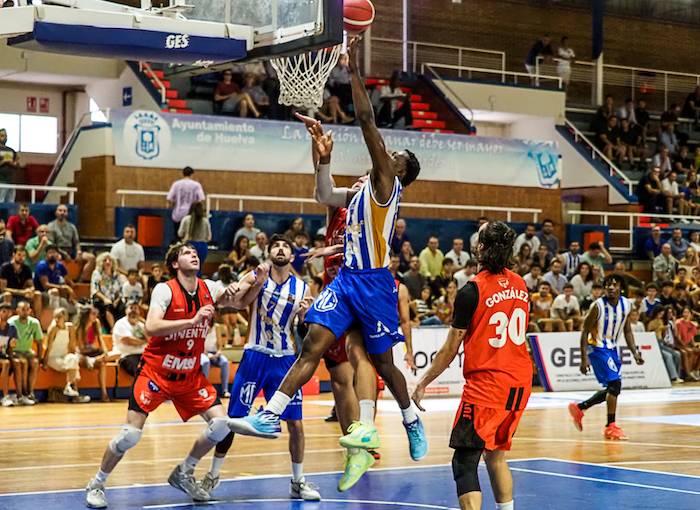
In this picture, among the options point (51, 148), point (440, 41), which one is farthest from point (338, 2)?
point (440, 41)

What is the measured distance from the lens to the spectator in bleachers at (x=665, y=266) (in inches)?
1028

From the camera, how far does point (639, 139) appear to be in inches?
1296

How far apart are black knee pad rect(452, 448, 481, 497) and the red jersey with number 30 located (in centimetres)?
282

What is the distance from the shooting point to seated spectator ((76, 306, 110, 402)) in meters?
17.8

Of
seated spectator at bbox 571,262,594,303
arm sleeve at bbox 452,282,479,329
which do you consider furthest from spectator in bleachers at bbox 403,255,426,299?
arm sleeve at bbox 452,282,479,329

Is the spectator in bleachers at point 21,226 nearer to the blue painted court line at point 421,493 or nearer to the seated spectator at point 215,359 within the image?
the seated spectator at point 215,359

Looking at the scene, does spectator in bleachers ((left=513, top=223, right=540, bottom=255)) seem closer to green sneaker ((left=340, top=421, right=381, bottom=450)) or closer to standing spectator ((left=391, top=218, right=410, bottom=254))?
standing spectator ((left=391, top=218, right=410, bottom=254))

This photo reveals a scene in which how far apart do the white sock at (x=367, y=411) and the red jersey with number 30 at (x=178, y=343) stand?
5.70 feet

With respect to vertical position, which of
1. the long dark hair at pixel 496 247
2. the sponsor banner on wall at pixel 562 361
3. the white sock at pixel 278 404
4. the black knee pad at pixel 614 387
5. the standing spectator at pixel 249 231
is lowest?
the sponsor banner on wall at pixel 562 361

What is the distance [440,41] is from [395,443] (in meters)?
21.2

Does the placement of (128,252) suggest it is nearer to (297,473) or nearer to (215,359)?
Result: (215,359)

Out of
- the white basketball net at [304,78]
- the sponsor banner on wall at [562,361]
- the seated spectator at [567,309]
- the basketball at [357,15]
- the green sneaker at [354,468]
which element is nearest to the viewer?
the green sneaker at [354,468]

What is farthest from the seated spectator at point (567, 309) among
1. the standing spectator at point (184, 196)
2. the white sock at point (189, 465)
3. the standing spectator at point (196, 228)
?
the white sock at point (189, 465)

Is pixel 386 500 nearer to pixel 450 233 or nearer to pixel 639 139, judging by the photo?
pixel 450 233
